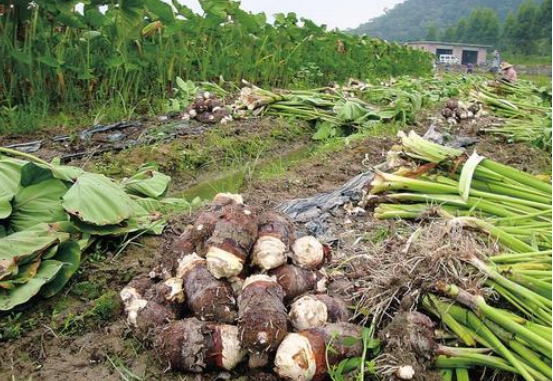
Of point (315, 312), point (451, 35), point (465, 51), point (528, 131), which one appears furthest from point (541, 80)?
point (451, 35)

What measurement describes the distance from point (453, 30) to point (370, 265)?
94491mm

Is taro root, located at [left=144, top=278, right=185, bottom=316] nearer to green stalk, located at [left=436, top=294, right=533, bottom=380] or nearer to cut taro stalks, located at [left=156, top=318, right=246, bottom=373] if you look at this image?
cut taro stalks, located at [left=156, top=318, right=246, bottom=373]

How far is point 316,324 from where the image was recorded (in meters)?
2.07

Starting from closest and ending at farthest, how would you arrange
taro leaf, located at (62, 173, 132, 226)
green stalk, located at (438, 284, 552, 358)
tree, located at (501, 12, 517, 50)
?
green stalk, located at (438, 284, 552, 358), taro leaf, located at (62, 173, 132, 226), tree, located at (501, 12, 517, 50)

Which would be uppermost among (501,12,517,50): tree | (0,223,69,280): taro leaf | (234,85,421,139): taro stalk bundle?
(0,223,69,280): taro leaf

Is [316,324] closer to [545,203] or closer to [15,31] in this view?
[545,203]

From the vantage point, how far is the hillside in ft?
363

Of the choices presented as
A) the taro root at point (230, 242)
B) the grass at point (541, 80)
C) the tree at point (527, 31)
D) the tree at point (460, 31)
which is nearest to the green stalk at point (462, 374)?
the taro root at point (230, 242)

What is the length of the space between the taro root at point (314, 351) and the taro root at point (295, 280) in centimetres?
24

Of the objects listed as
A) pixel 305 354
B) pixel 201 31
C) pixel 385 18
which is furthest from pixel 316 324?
pixel 385 18

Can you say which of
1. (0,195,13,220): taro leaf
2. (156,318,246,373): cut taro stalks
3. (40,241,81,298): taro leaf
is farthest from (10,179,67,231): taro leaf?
(156,318,246,373): cut taro stalks

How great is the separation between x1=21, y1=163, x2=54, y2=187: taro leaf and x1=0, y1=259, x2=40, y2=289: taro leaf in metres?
0.57

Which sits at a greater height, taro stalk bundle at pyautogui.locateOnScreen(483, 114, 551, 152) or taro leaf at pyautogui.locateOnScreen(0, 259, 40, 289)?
taro leaf at pyautogui.locateOnScreen(0, 259, 40, 289)

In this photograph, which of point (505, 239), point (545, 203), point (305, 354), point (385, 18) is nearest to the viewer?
point (305, 354)
